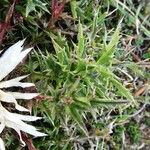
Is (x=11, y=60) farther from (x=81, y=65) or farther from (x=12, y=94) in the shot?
(x=81, y=65)

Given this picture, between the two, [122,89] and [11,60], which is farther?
[122,89]

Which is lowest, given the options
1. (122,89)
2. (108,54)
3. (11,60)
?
(122,89)

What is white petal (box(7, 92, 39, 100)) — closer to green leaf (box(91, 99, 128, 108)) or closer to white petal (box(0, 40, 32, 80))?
white petal (box(0, 40, 32, 80))

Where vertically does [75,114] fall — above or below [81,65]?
below

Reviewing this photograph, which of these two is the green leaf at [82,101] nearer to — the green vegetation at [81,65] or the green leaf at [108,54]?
the green vegetation at [81,65]

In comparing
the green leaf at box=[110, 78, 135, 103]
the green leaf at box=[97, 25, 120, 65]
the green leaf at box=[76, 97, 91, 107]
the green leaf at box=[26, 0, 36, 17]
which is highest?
the green leaf at box=[26, 0, 36, 17]

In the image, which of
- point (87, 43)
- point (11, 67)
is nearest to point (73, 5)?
point (87, 43)

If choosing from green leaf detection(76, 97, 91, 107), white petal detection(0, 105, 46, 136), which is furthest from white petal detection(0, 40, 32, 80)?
green leaf detection(76, 97, 91, 107)

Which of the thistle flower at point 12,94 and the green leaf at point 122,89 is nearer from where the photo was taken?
the thistle flower at point 12,94

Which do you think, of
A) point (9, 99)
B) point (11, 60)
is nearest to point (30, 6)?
point (11, 60)

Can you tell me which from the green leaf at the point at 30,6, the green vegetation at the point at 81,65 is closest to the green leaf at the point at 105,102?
the green vegetation at the point at 81,65

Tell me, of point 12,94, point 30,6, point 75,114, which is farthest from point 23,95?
point 30,6

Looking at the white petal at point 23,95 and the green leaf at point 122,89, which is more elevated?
the white petal at point 23,95
